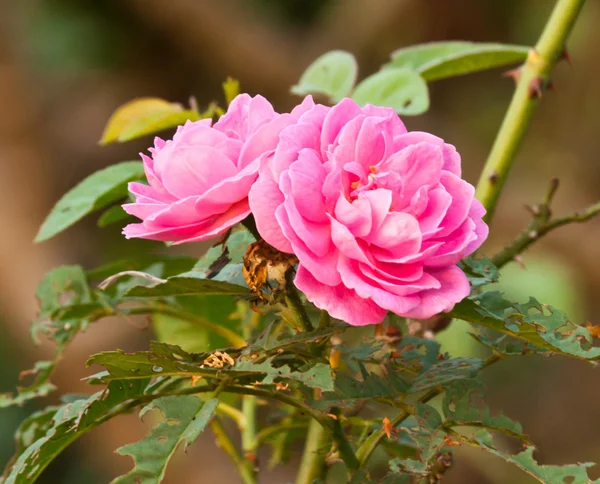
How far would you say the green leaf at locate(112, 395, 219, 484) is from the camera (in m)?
0.43

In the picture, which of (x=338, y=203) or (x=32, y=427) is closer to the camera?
(x=338, y=203)

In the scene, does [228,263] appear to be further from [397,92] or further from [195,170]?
[397,92]

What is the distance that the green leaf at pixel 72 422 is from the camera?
1.50ft

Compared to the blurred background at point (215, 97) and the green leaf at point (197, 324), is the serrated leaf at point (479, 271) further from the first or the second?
the blurred background at point (215, 97)

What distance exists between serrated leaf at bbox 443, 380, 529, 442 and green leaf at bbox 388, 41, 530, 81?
0.36 metres

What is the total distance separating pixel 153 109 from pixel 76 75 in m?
1.89

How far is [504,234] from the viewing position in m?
2.24

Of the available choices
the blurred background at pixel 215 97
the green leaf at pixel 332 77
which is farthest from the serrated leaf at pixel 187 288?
the blurred background at pixel 215 97

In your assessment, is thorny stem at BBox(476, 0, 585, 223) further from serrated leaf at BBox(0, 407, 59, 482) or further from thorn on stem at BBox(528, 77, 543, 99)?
serrated leaf at BBox(0, 407, 59, 482)

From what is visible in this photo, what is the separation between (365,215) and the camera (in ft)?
1.34

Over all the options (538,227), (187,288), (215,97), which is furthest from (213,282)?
(215,97)

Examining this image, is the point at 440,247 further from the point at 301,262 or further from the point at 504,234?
the point at 504,234

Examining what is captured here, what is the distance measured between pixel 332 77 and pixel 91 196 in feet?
0.86

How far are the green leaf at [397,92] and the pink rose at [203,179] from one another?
259 mm
